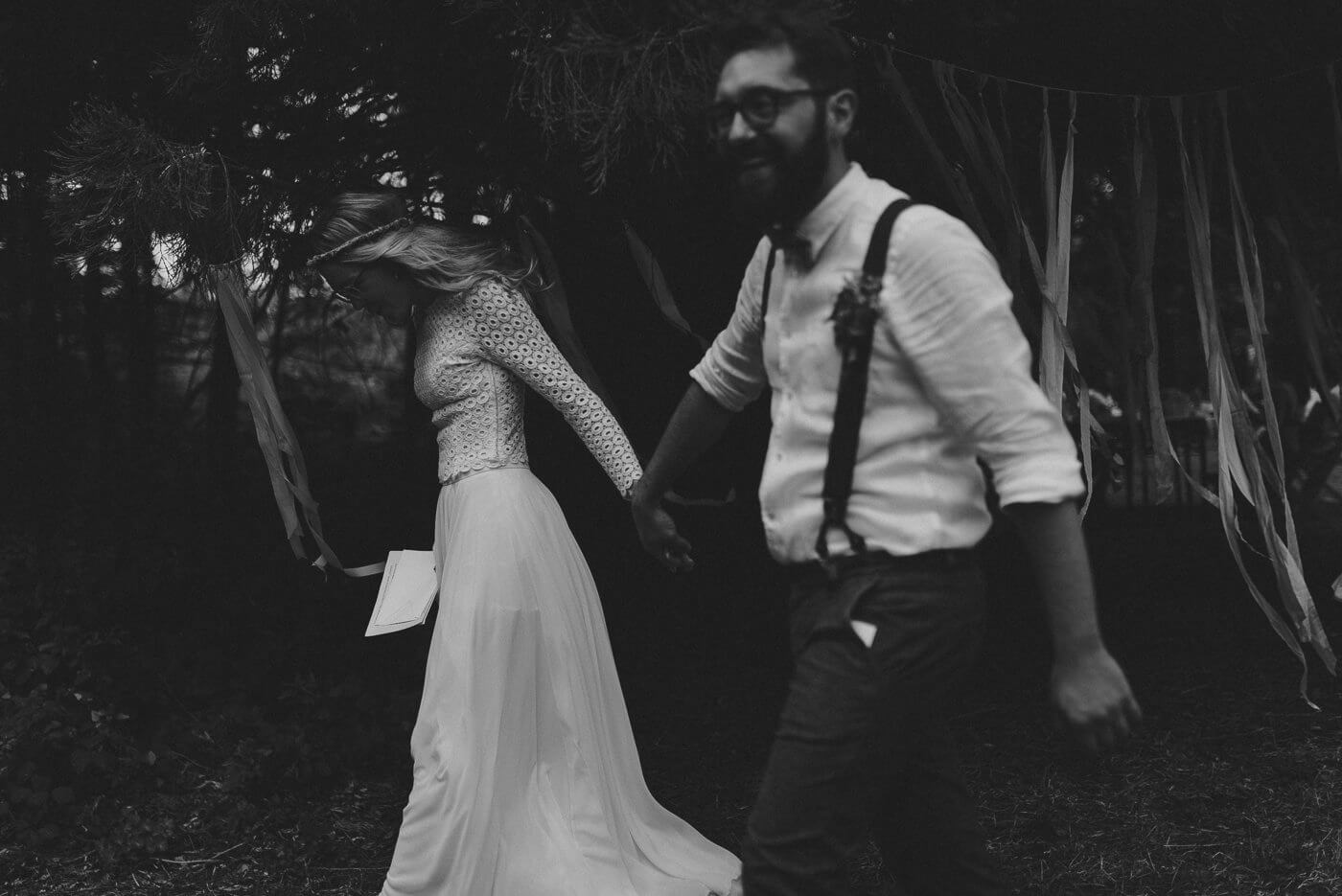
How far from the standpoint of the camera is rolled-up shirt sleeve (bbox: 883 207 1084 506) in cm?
180

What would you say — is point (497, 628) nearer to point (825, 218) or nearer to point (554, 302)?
point (554, 302)

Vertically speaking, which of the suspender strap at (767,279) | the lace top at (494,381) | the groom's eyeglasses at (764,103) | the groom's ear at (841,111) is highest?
the groom's eyeglasses at (764,103)

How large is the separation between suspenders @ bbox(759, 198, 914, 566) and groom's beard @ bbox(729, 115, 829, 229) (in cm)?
12

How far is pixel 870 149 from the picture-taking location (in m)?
4.04

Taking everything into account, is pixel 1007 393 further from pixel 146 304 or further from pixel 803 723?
pixel 146 304

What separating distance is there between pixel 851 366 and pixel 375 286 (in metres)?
1.82

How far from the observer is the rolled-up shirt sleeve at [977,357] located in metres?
1.80

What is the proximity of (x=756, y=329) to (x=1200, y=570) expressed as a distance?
666 centimetres

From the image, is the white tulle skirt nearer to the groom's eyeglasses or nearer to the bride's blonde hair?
the bride's blonde hair

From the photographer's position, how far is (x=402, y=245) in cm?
333

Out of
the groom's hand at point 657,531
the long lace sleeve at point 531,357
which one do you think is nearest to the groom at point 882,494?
the groom's hand at point 657,531

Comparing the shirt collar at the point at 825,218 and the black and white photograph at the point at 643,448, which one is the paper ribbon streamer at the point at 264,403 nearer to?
the black and white photograph at the point at 643,448

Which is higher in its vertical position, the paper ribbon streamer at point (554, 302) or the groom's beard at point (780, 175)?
the groom's beard at point (780, 175)

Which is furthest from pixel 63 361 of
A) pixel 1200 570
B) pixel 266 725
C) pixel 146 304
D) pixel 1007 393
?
pixel 1200 570
